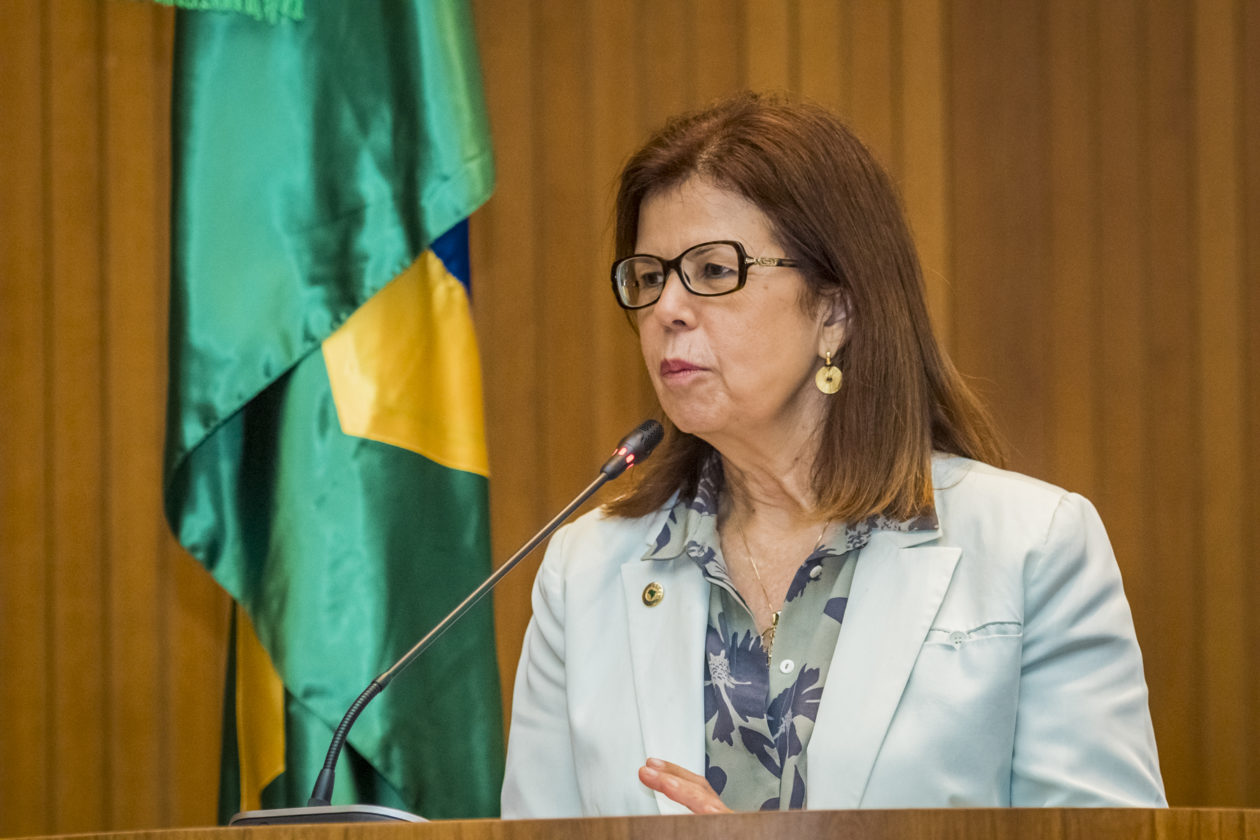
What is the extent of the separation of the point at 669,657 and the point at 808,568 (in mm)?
239

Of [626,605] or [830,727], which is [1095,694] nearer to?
[830,727]

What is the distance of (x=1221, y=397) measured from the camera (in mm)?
3273

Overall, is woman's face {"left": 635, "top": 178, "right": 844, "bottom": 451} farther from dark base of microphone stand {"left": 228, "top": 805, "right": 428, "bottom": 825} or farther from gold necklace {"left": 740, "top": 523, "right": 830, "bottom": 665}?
dark base of microphone stand {"left": 228, "top": 805, "right": 428, "bottom": 825}

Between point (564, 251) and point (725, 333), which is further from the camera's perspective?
point (564, 251)

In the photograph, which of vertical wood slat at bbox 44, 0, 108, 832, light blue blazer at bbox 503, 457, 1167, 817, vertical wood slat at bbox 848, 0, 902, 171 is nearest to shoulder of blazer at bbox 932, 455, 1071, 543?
light blue blazer at bbox 503, 457, 1167, 817

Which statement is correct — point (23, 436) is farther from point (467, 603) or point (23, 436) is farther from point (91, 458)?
point (467, 603)

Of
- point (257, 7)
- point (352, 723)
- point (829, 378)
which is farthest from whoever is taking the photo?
point (257, 7)

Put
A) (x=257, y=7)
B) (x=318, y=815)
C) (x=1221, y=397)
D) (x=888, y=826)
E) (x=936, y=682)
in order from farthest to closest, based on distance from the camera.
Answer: (x=1221, y=397) < (x=257, y=7) < (x=936, y=682) < (x=318, y=815) < (x=888, y=826)

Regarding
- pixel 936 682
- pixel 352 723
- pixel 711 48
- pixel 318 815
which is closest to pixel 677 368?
pixel 936 682

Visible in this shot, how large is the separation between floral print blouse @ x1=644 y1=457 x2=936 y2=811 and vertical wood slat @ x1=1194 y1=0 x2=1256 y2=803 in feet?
5.77

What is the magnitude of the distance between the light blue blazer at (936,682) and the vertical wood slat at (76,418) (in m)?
1.52

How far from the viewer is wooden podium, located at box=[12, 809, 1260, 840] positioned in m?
0.95

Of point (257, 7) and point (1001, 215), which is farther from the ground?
point (257, 7)

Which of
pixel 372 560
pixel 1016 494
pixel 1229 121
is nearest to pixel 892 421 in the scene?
pixel 1016 494
